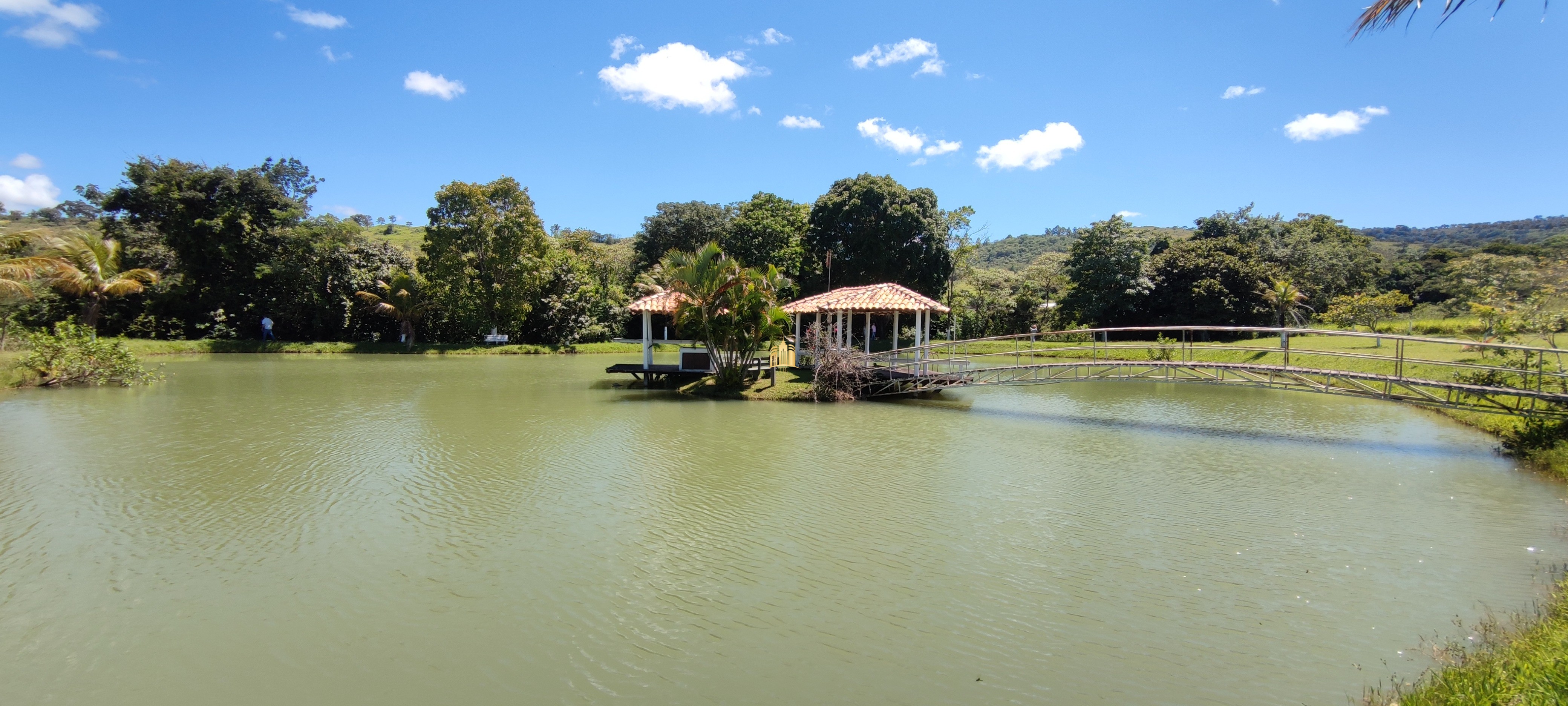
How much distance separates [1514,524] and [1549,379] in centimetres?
803

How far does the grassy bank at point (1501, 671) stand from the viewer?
154 inches

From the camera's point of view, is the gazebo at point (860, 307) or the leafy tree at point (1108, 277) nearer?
the gazebo at point (860, 307)

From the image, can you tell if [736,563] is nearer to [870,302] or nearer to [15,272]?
[870,302]

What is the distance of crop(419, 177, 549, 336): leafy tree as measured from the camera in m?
31.7

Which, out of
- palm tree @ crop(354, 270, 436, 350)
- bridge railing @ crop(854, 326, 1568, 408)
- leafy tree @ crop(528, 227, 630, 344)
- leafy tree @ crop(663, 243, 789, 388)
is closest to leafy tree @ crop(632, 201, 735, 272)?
leafy tree @ crop(528, 227, 630, 344)

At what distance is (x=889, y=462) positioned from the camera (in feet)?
36.5

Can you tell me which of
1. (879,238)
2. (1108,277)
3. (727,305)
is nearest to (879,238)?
(879,238)

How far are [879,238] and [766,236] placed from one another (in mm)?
5288

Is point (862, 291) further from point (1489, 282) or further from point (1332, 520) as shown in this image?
point (1489, 282)

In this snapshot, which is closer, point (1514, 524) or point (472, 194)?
point (1514, 524)

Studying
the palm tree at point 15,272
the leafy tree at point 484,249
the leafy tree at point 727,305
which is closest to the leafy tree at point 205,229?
the leafy tree at point 484,249

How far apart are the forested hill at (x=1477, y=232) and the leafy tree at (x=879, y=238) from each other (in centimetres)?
6793

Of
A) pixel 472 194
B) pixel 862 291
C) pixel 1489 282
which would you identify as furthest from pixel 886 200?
pixel 1489 282

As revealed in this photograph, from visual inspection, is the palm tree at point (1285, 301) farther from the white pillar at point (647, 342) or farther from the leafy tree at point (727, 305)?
the white pillar at point (647, 342)
